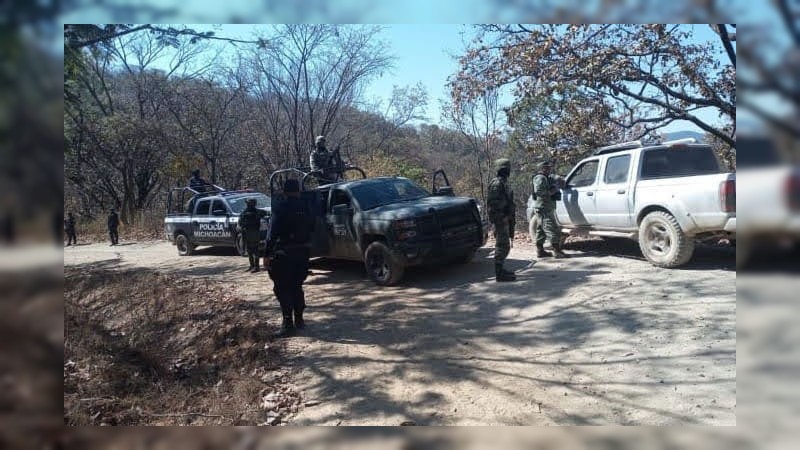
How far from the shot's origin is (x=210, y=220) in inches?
438

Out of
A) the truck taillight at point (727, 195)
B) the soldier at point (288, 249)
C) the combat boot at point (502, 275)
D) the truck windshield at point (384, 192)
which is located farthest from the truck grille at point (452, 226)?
the truck taillight at point (727, 195)

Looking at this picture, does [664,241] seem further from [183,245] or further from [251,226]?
[183,245]

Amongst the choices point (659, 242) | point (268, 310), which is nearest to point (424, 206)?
point (268, 310)

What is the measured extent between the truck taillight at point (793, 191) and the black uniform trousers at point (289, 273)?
4629 millimetres

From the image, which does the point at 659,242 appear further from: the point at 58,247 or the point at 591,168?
the point at 58,247

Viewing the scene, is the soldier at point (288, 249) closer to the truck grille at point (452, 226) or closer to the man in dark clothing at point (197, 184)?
the truck grille at point (452, 226)

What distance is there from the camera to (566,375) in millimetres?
4215

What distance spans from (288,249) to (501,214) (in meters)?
3.12

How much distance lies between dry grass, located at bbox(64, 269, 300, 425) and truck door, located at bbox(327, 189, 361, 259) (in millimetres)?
1812

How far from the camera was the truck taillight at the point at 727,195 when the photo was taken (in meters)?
5.95

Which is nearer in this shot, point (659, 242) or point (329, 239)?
point (659, 242)

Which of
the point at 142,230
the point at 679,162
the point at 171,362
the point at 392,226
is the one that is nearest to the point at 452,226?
the point at 392,226

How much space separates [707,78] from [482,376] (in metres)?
6.71

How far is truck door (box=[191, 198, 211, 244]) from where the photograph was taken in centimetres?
1124
